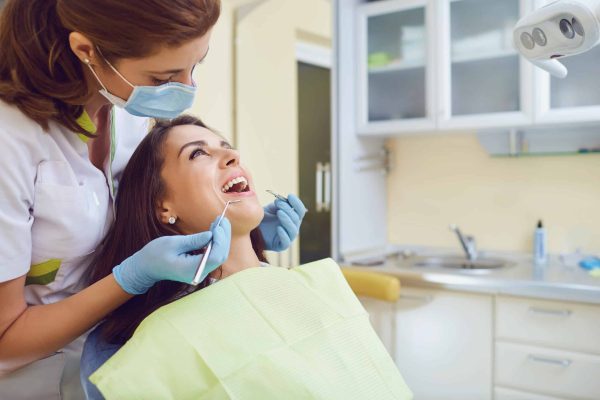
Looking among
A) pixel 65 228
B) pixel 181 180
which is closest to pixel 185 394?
pixel 65 228

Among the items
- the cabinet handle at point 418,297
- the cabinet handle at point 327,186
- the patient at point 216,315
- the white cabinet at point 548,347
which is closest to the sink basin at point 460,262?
the cabinet handle at point 418,297

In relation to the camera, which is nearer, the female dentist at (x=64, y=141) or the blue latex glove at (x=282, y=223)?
the female dentist at (x=64, y=141)

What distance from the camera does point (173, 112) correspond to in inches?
44.9

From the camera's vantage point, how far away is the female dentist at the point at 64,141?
3.17ft

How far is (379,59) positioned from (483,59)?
51cm

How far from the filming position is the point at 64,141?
1.10 meters

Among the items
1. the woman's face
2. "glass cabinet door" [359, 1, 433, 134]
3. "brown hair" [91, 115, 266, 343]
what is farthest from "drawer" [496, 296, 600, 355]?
the woman's face

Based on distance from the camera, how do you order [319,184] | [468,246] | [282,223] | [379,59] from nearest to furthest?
[282,223], [468,246], [379,59], [319,184]

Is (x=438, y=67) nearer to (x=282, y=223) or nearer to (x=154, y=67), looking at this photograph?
(x=282, y=223)

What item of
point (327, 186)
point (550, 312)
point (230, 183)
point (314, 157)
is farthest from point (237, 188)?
point (314, 157)

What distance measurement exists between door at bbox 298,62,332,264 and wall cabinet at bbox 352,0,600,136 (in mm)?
860

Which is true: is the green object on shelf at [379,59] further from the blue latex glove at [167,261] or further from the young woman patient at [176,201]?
the blue latex glove at [167,261]

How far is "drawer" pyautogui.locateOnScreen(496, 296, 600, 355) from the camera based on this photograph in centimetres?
207

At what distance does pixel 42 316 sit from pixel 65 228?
0.16 m
